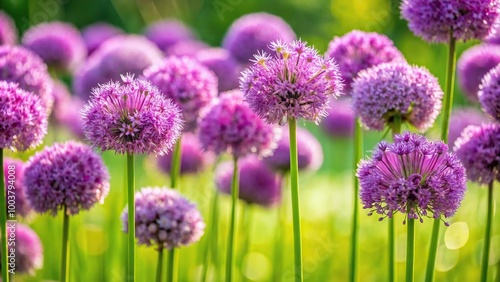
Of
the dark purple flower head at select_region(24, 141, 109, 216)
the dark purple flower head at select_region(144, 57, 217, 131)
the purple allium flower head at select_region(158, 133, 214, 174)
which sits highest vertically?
the dark purple flower head at select_region(144, 57, 217, 131)

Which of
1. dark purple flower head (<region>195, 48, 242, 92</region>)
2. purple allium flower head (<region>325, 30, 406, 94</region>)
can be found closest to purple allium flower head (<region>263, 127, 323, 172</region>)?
dark purple flower head (<region>195, 48, 242, 92</region>)

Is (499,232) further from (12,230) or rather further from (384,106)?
(12,230)

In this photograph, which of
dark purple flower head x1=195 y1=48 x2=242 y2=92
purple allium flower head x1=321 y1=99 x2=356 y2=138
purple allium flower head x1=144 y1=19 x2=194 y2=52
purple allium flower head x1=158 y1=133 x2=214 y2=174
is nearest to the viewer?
dark purple flower head x1=195 y1=48 x2=242 y2=92

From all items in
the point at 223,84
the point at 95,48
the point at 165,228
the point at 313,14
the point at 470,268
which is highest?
the point at 313,14

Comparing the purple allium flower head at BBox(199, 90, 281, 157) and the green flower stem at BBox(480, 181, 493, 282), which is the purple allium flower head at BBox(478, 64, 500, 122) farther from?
the purple allium flower head at BBox(199, 90, 281, 157)

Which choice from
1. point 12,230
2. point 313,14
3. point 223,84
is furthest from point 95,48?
point 313,14

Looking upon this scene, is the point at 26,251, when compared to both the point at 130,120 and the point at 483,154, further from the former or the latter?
the point at 483,154

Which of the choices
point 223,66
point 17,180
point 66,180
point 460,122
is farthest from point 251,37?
point 66,180
